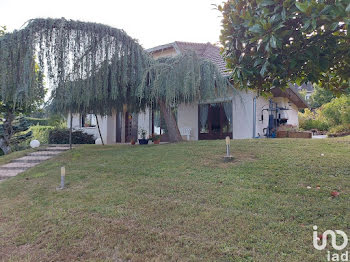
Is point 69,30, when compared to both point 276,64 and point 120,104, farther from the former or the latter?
point 276,64

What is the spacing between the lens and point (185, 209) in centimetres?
407

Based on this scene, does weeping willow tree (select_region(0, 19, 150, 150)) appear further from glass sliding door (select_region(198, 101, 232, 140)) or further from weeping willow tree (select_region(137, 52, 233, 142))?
glass sliding door (select_region(198, 101, 232, 140))

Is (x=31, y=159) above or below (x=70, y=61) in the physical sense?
below

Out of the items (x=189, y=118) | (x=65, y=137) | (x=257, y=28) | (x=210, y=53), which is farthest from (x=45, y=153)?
(x=257, y=28)

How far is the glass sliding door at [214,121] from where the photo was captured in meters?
12.5

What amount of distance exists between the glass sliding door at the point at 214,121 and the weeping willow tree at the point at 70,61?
477cm

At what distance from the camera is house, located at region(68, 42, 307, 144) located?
1178 cm

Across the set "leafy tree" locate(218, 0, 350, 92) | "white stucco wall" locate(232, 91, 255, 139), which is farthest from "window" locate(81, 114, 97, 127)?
"leafy tree" locate(218, 0, 350, 92)

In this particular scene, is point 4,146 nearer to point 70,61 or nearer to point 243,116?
point 70,61

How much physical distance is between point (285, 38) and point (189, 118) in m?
9.84

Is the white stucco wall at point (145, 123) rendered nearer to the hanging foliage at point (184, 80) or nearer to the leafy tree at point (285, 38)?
the hanging foliage at point (184, 80)

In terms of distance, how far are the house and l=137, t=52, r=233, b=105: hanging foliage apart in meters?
0.87

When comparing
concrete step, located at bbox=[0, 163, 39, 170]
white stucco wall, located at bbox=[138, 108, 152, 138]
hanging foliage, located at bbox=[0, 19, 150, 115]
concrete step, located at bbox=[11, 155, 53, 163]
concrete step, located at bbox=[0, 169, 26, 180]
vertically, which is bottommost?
concrete step, located at bbox=[0, 169, 26, 180]

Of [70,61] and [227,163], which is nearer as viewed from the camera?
[227,163]
